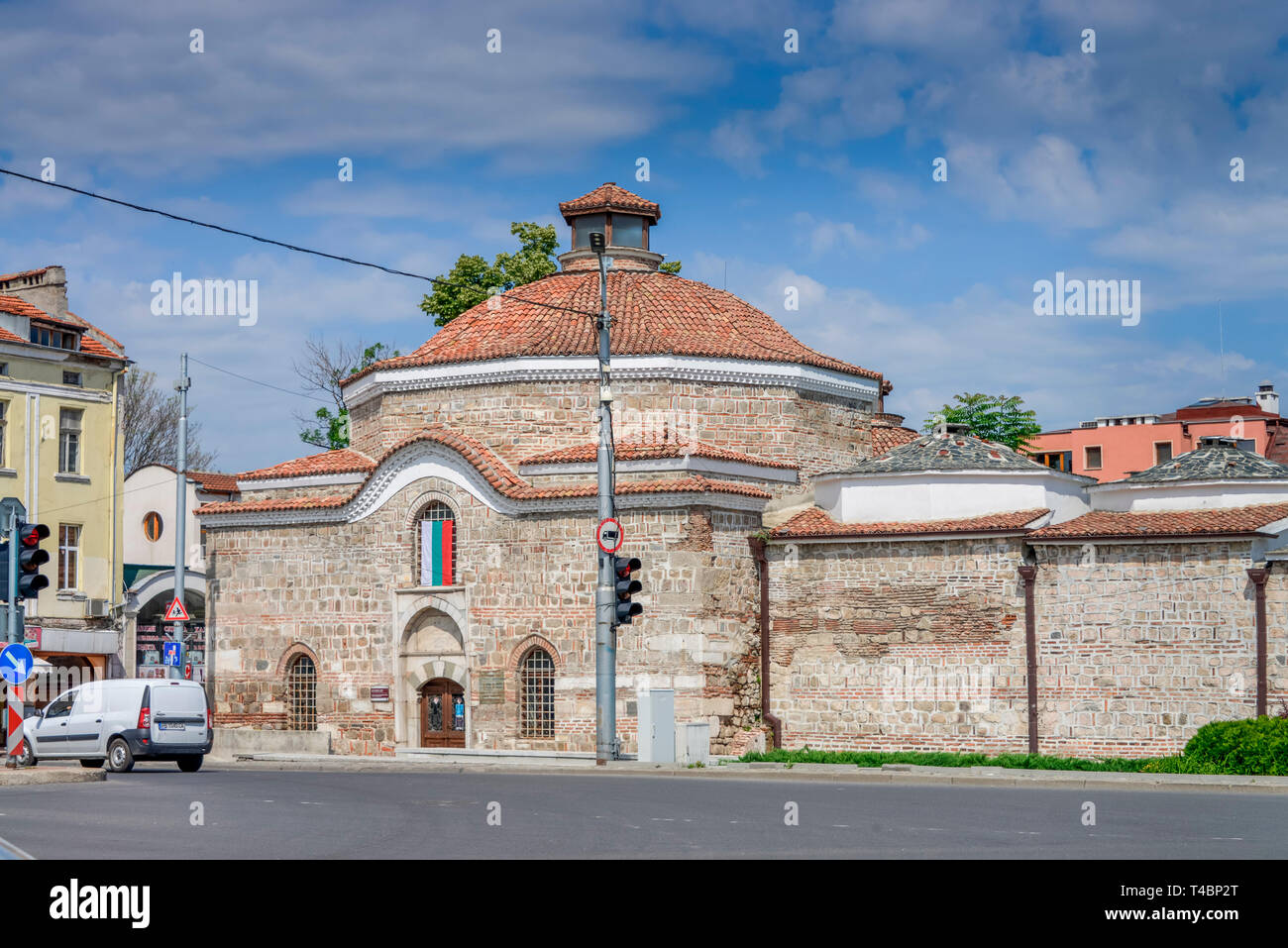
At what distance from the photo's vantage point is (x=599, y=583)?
95.2ft

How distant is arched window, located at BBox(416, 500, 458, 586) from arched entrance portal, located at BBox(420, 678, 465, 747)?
2253 mm

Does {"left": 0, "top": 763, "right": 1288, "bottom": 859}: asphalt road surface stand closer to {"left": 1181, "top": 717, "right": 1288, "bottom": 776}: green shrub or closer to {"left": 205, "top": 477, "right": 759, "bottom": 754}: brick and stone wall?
{"left": 1181, "top": 717, "right": 1288, "bottom": 776}: green shrub

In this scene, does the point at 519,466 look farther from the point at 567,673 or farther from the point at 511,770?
the point at 511,770

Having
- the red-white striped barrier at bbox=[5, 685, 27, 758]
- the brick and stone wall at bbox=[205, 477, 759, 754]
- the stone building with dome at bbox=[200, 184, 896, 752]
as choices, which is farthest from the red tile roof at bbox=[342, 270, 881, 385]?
the red-white striped barrier at bbox=[5, 685, 27, 758]

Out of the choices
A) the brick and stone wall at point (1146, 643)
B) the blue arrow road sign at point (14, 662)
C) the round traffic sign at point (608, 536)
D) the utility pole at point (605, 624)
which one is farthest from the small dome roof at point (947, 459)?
the blue arrow road sign at point (14, 662)

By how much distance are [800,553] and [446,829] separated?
59.1ft

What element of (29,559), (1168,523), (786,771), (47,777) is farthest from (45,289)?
(1168,523)

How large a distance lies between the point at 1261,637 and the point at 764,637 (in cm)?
976

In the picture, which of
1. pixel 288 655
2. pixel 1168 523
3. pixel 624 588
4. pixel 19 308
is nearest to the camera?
pixel 624 588

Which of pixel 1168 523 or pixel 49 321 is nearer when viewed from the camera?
pixel 1168 523

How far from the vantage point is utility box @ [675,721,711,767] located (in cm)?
2927

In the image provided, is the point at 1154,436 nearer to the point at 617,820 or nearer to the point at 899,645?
the point at 899,645

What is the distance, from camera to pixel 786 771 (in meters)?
27.0

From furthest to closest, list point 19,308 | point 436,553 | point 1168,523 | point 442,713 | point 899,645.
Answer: point 19,308 → point 442,713 → point 436,553 → point 899,645 → point 1168,523
